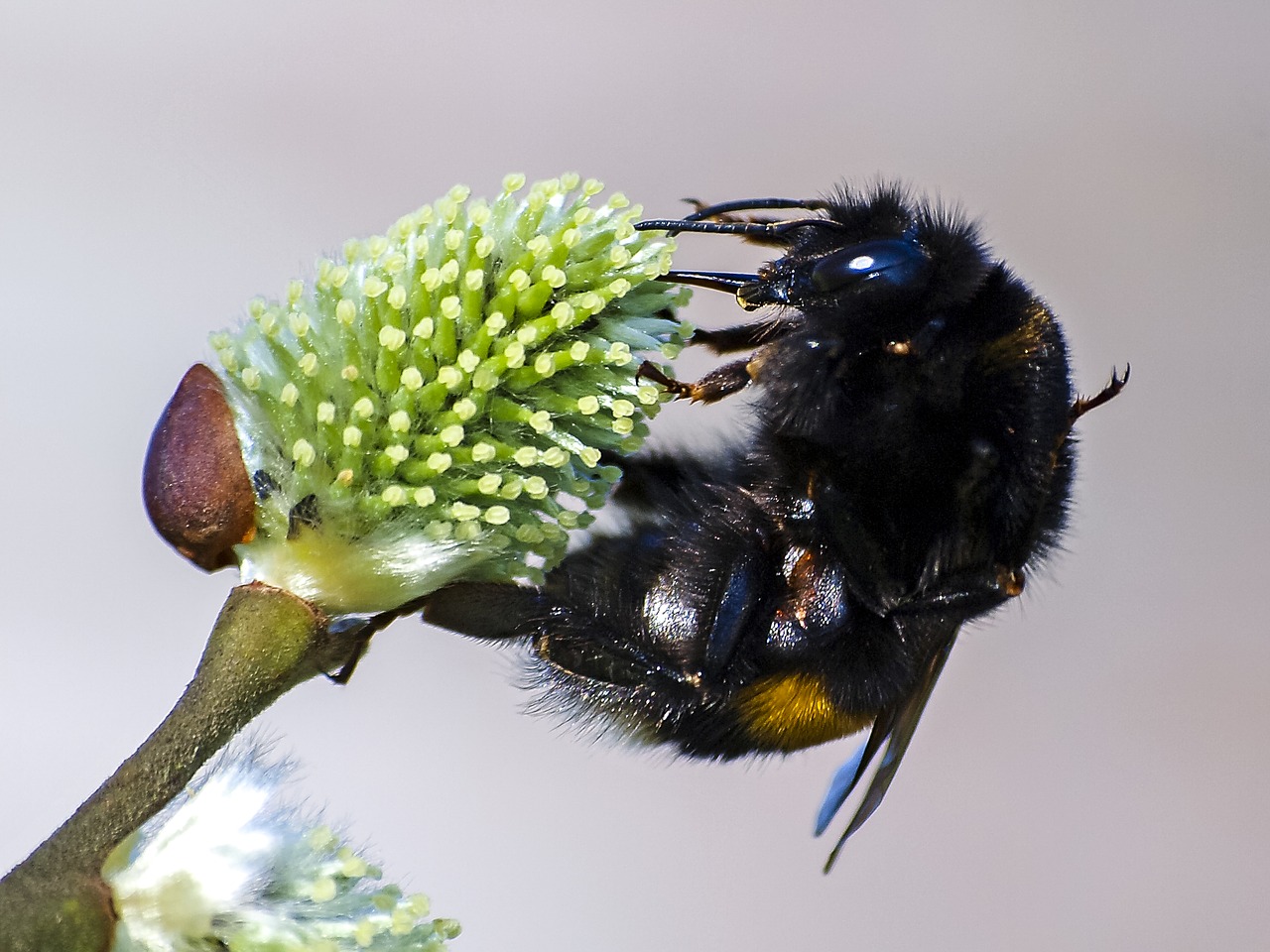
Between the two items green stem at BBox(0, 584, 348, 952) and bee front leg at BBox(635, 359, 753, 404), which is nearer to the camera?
green stem at BBox(0, 584, 348, 952)

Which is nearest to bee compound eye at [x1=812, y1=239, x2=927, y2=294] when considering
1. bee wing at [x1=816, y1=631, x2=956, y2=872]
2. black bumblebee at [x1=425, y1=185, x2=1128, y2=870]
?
black bumblebee at [x1=425, y1=185, x2=1128, y2=870]

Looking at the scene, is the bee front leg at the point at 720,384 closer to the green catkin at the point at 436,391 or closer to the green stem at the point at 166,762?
the green catkin at the point at 436,391

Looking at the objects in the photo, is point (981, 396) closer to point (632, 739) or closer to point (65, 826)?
point (632, 739)

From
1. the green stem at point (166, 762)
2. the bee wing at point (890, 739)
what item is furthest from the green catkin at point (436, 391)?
the bee wing at point (890, 739)

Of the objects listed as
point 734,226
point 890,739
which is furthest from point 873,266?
point 890,739

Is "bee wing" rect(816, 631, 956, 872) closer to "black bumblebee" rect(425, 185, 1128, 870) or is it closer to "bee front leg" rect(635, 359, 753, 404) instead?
"black bumblebee" rect(425, 185, 1128, 870)

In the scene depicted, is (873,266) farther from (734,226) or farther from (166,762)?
(166,762)
